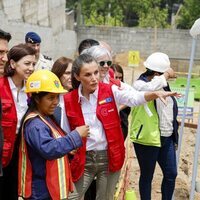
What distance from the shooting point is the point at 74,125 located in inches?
124

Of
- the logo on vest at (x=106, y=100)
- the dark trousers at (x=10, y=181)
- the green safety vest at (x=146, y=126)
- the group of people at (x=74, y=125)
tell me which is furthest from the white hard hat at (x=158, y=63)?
the dark trousers at (x=10, y=181)

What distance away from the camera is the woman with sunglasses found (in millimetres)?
3104

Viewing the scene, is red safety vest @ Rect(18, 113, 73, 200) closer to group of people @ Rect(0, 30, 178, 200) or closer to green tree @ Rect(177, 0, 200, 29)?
group of people @ Rect(0, 30, 178, 200)

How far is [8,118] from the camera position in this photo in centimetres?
306

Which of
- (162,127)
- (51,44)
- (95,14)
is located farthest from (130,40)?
(162,127)

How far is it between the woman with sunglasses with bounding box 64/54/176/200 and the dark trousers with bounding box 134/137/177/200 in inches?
32.8

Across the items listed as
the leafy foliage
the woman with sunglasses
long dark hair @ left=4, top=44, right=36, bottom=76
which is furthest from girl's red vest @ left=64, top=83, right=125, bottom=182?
the leafy foliage

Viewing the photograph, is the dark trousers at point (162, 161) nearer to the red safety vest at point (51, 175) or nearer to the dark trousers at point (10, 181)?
the dark trousers at point (10, 181)

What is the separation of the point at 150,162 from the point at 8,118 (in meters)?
1.55

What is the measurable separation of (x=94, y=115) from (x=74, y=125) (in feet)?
0.56

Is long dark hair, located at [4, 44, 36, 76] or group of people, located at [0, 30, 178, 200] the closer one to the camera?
group of people, located at [0, 30, 178, 200]

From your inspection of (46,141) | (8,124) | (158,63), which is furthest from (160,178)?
(46,141)

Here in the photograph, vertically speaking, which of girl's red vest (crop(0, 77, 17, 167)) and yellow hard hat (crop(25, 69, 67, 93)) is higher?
yellow hard hat (crop(25, 69, 67, 93))

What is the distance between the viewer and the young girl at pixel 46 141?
2613mm
